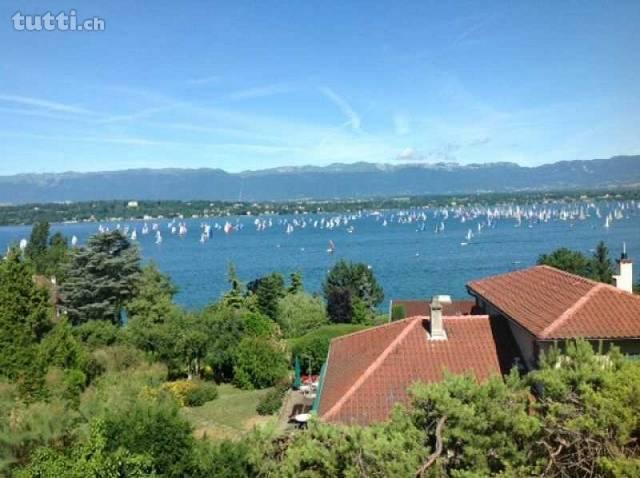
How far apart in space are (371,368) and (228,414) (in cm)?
1015

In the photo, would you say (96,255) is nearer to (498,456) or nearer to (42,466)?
(42,466)

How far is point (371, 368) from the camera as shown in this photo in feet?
45.6

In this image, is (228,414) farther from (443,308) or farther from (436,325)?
(436,325)

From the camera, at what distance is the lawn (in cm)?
2023

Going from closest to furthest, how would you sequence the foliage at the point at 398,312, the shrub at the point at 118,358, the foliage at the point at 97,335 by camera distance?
the shrub at the point at 118,358 → the foliage at the point at 97,335 → the foliage at the point at 398,312

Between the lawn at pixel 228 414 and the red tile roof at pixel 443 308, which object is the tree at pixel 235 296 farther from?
the lawn at pixel 228 414

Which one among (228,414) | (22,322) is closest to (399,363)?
(228,414)

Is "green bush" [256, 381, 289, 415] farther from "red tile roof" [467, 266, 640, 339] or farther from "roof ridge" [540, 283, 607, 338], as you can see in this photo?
"roof ridge" [540, 283, 607, 338]

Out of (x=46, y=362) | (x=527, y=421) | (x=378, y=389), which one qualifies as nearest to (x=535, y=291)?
(x=378, y=389)

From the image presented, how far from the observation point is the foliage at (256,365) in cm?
2619

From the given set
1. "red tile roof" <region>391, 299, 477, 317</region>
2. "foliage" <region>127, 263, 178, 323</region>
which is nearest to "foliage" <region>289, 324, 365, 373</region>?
"red tile roof" <region>391, 299, 477, 317</region>

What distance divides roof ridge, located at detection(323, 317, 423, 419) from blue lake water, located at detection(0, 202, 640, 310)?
129 ft

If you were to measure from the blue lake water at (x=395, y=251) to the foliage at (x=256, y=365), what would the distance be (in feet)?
94.4

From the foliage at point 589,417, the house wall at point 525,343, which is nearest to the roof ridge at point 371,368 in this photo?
the house wall at point 525,343
